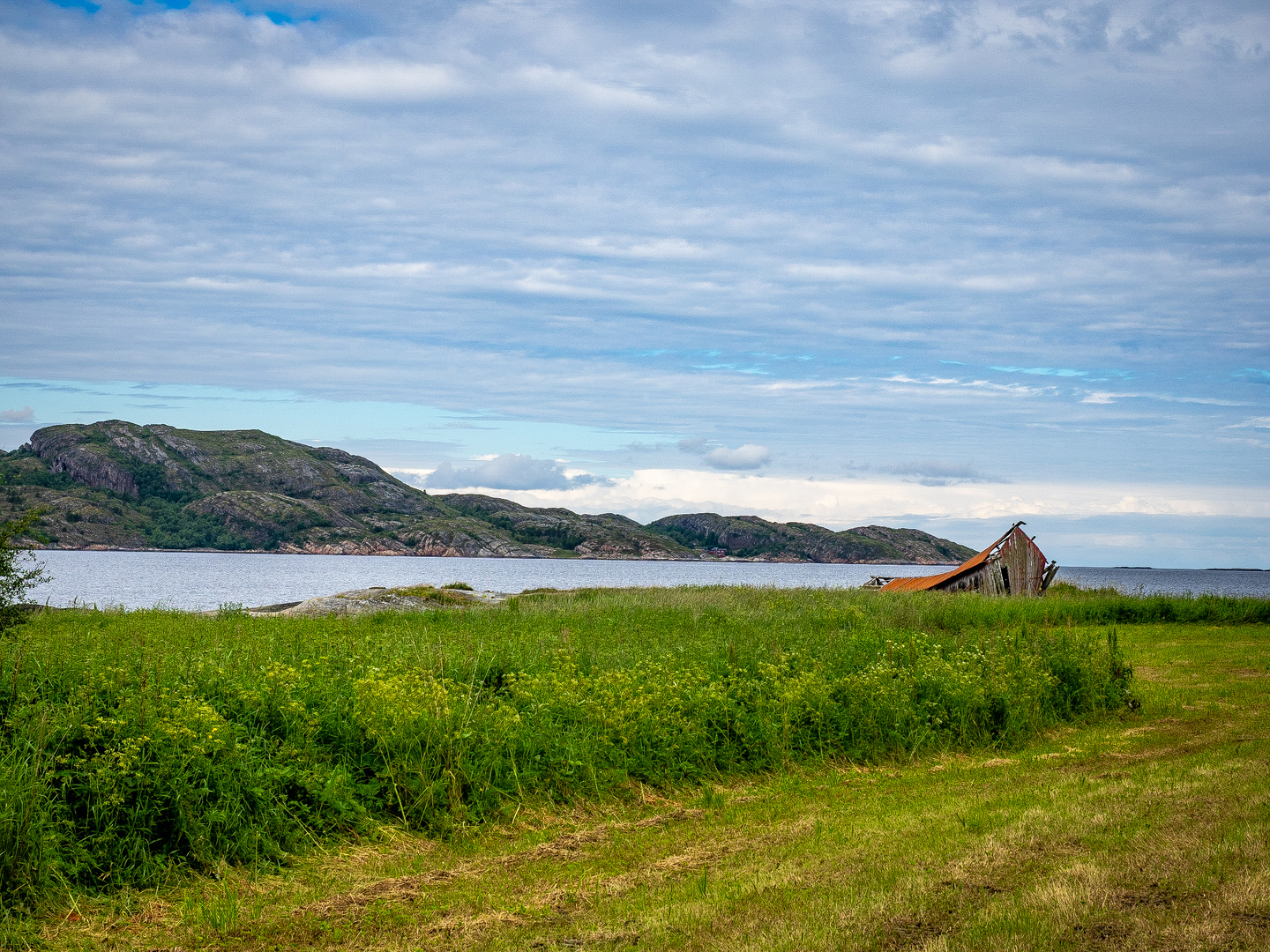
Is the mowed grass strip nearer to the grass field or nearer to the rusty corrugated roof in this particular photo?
the grass field

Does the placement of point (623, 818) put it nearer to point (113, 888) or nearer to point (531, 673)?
point (531, 673)

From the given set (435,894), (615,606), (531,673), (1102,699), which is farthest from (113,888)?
(615,606)

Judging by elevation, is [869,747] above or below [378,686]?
below

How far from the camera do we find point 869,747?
10.8 metres

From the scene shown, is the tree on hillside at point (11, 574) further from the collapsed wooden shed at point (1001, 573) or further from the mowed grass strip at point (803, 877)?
the collapsed wooden shed at point (1001, 573)

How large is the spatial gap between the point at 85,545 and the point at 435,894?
Answer: 8501 inches

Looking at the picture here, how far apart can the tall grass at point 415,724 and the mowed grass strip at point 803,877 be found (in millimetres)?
381

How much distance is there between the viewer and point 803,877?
21.7 ft

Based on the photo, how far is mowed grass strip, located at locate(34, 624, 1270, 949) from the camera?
5.59 metres

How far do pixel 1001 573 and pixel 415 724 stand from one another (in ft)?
109

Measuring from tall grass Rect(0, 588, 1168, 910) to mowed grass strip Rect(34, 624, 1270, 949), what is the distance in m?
0.38

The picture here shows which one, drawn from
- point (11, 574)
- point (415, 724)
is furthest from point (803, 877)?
point (11, 574)

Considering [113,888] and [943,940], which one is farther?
[113,888]

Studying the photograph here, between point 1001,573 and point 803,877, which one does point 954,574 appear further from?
point 803,877
